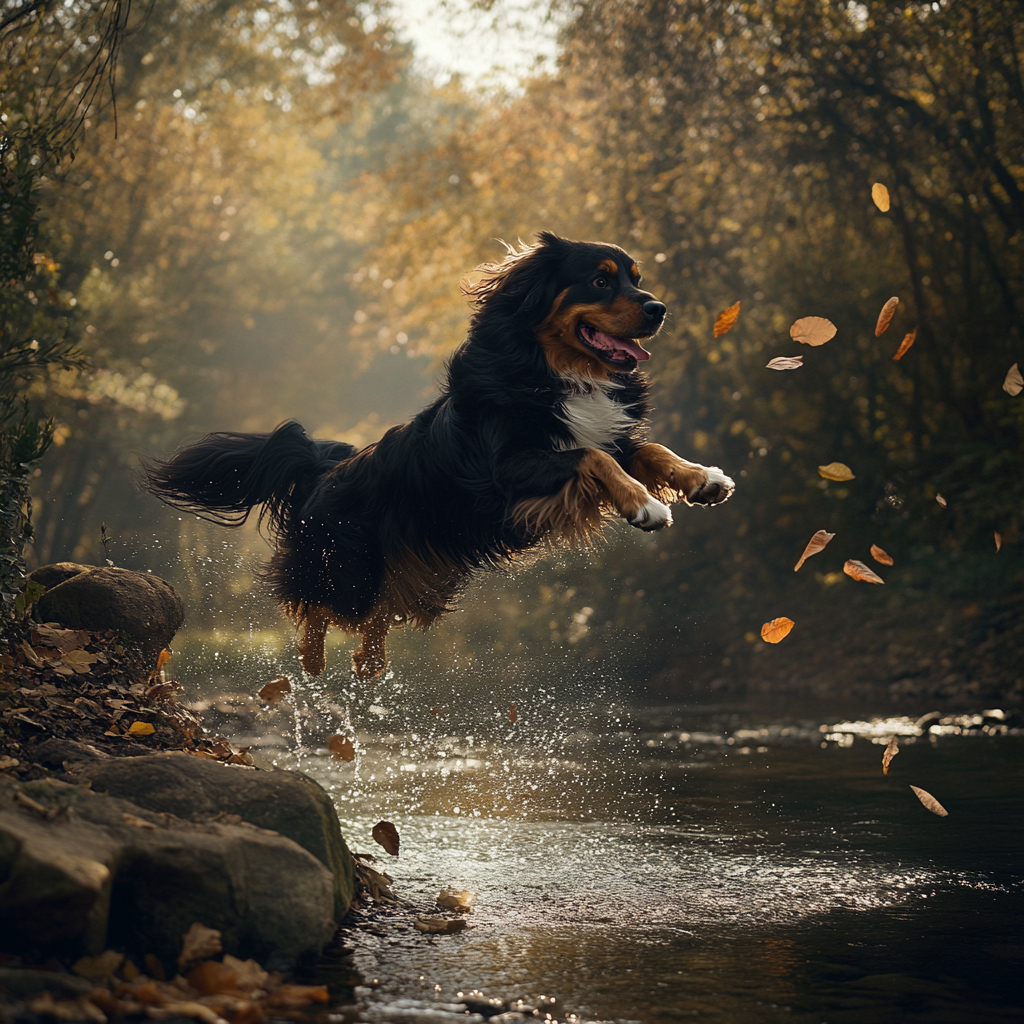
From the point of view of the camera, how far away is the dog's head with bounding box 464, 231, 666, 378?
4.84m

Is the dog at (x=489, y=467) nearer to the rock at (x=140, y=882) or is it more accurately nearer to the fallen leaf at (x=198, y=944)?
the rock at (x=140, y=882)

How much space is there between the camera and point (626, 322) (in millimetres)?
4824

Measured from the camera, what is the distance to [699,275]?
12992 mm

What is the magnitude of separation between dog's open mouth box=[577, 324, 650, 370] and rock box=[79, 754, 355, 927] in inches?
93.3

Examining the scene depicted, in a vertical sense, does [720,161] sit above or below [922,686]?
above

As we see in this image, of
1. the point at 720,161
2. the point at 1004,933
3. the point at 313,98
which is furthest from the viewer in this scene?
the point at 313,98

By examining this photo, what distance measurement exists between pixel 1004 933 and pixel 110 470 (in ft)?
62.4

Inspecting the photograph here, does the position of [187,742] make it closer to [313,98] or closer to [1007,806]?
[1007,806]

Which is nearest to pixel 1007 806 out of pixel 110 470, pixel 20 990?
pixel 20 990

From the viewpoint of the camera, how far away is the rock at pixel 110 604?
17.6 feet

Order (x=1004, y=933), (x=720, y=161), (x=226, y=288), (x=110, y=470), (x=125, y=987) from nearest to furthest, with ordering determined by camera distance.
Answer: (x=125, y=987) → (x=1004, y=933) → (x=720, y=161) → (x=110, y=470) → (x=226, y=288)

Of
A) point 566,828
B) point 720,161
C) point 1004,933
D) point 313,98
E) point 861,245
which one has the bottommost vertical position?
point 566,828

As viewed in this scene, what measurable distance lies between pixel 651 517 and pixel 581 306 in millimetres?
1172

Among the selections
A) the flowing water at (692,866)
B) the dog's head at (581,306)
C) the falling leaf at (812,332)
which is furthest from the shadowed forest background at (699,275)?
the dog's head at (581,306)
